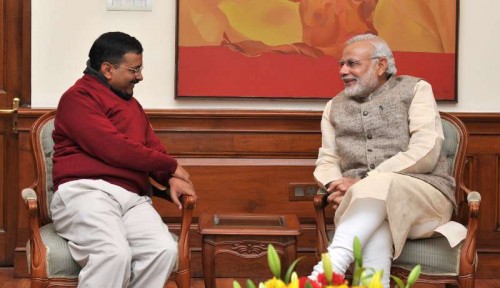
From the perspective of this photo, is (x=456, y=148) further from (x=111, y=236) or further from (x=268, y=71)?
(x=111, y=236)

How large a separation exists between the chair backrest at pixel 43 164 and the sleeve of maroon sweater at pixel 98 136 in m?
0.17

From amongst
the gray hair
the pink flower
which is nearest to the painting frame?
the gray hair

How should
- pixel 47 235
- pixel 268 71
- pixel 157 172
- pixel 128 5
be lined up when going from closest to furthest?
1. pixel 47 235
2. pixel 157 172
3. pixel 128 5
4. pixel 268 71

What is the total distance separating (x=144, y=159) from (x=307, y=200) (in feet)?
4.71

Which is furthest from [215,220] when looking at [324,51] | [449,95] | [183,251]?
[449,95]

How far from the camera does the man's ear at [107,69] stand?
398cm

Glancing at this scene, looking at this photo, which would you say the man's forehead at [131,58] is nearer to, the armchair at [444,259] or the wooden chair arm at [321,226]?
the wooden chair arm at [321,226]

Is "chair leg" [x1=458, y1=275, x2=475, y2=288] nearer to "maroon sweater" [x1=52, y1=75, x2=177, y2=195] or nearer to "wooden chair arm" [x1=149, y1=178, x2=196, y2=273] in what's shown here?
"wooden chair arm" [x1=149, y1=178, x2=196, y2=273]

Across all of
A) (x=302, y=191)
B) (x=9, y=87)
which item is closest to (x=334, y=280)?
(x=302, y=191)

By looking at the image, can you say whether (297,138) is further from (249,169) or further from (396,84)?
(396,84)

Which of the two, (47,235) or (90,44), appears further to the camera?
(90,44)

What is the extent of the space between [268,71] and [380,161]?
110 centimetres

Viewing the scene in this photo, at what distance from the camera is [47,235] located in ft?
12.4

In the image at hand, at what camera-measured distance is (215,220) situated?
4.19 m
